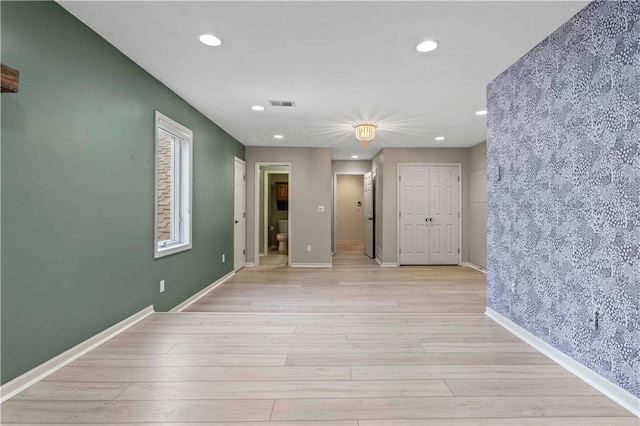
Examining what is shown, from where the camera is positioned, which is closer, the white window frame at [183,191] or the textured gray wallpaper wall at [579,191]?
the textured gray wallpaper wall at [579,191]

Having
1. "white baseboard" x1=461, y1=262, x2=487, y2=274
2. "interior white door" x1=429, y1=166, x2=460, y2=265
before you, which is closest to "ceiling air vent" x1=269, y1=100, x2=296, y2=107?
"interior white door" x1=429, y1=166, x2=460, y2=265

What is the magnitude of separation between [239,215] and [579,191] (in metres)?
5.02

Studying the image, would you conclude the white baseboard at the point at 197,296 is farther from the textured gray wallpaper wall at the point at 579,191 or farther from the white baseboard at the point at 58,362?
the textured gray wallpaper wall at the point at 579,191

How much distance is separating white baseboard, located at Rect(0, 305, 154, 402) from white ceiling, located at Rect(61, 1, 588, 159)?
2.22 m

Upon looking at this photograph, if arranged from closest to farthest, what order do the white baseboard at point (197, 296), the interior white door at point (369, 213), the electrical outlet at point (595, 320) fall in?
the electrical outlet at point (595, 320), the white baseboard at point (197, 296), the interior white door at point (369, 213)

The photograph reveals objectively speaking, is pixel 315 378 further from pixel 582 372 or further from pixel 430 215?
pixel 430 215

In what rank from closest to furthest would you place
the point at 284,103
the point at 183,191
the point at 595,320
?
the point at 595,320 → the point at 284,103 → the point at 183,191

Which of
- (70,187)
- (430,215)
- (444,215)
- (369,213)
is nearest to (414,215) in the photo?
(430,215)

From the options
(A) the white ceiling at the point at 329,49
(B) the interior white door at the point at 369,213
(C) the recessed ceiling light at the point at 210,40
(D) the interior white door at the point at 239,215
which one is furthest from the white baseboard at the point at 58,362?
(B) the interior white door at the point at 369,213

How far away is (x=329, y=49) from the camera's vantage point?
2.40 meters

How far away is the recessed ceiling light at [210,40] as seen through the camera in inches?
87.7

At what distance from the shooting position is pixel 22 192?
1694 mm

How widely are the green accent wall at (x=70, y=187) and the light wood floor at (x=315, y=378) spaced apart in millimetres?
320

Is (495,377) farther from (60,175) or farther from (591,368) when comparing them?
(60,175)
